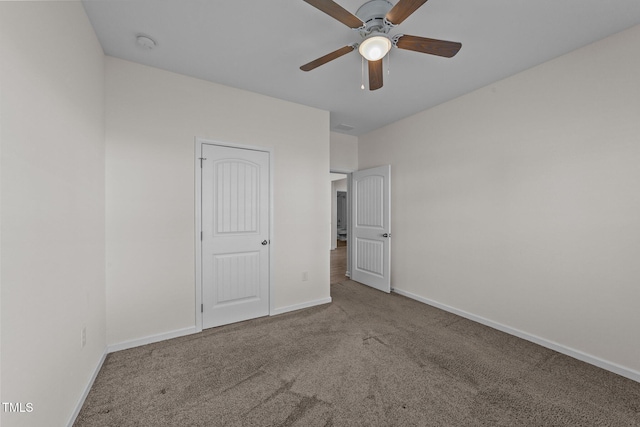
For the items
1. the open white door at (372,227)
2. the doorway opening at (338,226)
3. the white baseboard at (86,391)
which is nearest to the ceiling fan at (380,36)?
the open white door at (372,227)

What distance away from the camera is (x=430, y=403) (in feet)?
5.95

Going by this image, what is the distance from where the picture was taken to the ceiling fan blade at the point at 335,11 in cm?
145

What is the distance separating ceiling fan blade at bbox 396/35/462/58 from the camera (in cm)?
177

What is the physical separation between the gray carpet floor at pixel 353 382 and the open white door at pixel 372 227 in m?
1.45

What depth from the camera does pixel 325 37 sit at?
86.7 inches

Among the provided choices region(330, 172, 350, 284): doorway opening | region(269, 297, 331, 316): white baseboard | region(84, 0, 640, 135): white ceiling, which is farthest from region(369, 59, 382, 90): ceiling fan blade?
region(330, 172, 350, 284): doorway opening

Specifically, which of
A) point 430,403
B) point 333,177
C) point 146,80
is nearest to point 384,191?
point 430,403

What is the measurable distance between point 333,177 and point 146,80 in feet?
21.0

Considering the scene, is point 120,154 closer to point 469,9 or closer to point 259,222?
point 259,222

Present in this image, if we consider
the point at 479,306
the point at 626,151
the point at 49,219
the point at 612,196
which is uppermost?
the point at 626,151

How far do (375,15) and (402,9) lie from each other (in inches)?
12.6

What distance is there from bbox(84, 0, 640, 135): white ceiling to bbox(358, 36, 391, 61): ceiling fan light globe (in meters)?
0.25

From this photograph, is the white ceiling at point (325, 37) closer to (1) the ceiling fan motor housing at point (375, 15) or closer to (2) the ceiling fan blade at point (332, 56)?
(1) the ceiling fan motor housing at point (375, 15)

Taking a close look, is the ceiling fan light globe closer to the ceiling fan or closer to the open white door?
the ceiling fan
